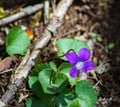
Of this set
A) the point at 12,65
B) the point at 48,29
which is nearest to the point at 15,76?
the point at 12,65

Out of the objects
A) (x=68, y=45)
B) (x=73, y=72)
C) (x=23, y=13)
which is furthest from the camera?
(x=23, y=13)

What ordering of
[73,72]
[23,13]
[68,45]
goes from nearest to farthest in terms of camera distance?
[73,72]
[68,45]
[23,13]

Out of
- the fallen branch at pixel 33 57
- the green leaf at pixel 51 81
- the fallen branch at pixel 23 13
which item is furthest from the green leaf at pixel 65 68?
the fallen branch at pixel 23 13

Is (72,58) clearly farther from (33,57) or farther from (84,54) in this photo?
(33,57)

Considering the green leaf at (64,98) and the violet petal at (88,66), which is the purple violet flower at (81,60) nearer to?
the violet petal at (88,66)

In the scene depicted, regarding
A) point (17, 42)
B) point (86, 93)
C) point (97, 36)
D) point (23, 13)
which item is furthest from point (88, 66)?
point (23, 13)

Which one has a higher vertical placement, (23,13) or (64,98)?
(23,13)

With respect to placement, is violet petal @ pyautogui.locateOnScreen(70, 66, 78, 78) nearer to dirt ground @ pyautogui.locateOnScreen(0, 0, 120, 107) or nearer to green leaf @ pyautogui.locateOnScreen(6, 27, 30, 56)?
dirt ground @ pyautogui.locateOnScreen(0, 0, 120, 107)
